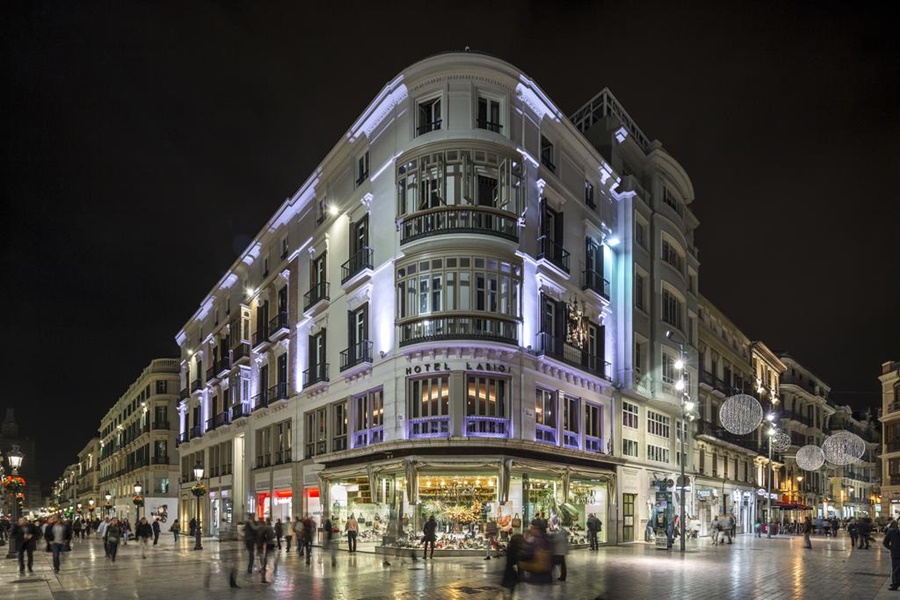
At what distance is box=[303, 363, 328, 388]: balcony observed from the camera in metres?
37.9

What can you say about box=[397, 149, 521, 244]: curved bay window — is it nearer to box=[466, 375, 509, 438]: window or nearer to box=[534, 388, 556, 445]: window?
box=[466, 375, 509, 438]: window

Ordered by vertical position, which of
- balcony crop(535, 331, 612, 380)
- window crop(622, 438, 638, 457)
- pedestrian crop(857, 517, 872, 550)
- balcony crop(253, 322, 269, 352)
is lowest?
pedestrian crop(857, 517, 872, 550)

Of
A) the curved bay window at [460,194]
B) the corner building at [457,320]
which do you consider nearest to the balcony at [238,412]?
the corner building at [457,320]

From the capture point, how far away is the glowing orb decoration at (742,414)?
3161 centimetres

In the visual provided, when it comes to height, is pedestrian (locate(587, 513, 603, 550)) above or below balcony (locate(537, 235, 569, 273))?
below

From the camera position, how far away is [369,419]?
3297cm

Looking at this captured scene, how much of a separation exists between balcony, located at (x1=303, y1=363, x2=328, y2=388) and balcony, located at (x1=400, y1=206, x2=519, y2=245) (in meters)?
9.79

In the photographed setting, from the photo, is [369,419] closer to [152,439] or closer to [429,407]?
[429,407]

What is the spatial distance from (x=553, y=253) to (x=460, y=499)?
1065cm

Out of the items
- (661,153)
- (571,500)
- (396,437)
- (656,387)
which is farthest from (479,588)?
(661,153)

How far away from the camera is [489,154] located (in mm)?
30406

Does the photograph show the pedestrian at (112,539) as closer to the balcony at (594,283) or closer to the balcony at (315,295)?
the balcony at (315,295)

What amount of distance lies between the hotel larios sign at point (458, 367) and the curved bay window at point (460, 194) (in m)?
4.60

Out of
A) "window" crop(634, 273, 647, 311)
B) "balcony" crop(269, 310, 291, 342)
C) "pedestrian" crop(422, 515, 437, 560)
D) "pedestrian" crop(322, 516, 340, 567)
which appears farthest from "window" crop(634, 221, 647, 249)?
"pedestrian" crop(322, 516, 340, 567)
